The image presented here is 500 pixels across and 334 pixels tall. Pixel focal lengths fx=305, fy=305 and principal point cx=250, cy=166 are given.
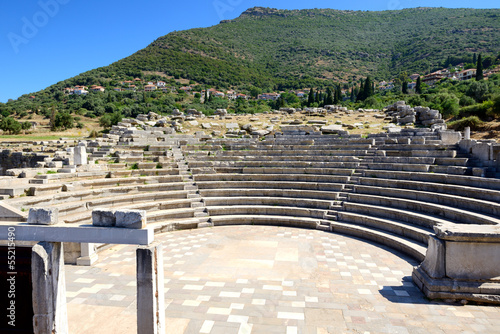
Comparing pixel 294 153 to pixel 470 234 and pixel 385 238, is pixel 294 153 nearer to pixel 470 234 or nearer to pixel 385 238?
pixel 385 238

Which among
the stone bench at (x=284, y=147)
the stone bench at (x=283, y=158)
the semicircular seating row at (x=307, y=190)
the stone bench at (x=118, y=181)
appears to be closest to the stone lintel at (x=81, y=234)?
the semicircular seating row at (x=307, y=190)

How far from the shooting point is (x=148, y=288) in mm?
4641

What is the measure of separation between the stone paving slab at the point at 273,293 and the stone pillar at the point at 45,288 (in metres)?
1.14

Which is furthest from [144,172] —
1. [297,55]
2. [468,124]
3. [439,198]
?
[297,55]

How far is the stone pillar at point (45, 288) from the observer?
469 centimetres

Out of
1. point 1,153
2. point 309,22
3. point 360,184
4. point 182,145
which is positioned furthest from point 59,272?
point 309,22

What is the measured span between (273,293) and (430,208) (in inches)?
268

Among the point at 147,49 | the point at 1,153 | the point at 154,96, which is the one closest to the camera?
the point at 1,153

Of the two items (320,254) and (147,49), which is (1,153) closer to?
(320,254)

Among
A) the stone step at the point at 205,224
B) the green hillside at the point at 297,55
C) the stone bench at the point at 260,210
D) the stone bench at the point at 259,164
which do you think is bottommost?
the stone step at the point at 205,224

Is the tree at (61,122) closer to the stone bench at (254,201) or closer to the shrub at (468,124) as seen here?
the stone bench at (254,201)

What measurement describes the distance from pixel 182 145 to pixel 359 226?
1093 centimetres

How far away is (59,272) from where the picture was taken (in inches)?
195

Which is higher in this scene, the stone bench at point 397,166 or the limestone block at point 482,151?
the limestone block at point 482,151
